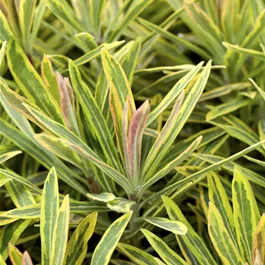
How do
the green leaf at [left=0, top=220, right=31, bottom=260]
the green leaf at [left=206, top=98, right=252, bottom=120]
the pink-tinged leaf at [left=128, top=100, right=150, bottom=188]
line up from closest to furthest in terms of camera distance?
the pink-tinged leaf at [left=128, top=100, right=150, bottom=188] < the green leaf at [left=0, top=220, right=31, bottom=260] < the green leaf at [left=206, top=98, right=252, bottom=120]

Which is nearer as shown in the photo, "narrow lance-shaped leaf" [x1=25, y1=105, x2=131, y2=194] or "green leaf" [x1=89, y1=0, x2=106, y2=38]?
"narrow lance-shaped leaf" [x1=25, y1=105, x2=131, y2=194]

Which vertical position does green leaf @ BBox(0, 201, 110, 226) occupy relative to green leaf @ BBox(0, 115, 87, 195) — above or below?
below

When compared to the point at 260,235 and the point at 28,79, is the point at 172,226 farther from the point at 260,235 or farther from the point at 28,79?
the point at 28,79

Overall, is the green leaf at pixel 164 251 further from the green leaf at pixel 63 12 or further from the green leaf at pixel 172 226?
the green leaf at pixel 63 12

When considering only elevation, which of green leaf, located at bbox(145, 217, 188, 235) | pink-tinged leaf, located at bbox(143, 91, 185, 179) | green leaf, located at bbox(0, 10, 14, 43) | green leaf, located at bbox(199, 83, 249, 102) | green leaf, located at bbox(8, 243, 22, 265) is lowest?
green leaf, located at bbox(8, 243, 22, 265)

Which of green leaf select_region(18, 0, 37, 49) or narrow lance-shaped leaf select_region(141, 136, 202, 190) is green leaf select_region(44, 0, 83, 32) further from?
narrow lance-shaped leaf select_region(141, 136, 202, 190)

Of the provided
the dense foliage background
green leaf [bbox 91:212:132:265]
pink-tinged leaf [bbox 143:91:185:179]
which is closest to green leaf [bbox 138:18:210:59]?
the dense foliage background

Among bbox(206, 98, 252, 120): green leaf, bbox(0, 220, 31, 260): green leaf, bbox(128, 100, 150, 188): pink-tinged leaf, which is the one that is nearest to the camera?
bbox(128, 100, 150, 188): pink-tinged leaf

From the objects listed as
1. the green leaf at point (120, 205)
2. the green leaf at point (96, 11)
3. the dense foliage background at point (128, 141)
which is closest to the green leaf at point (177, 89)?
the dense foliage background at point (128, 141)
